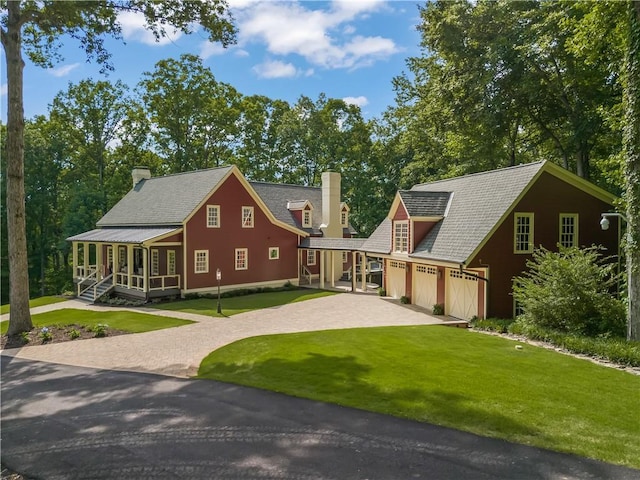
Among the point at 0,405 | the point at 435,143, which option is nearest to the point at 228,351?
the point at 0,405

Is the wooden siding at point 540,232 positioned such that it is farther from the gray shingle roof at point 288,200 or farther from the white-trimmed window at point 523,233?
the gray shingle roof at point 288,200

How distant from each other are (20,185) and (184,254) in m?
9.96

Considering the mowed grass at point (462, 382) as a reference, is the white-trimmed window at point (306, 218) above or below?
above

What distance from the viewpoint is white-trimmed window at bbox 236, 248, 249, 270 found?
87.7 ft

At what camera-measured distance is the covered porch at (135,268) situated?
75.2ft

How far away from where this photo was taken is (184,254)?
78.6 feet

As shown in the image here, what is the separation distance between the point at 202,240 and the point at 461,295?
49.1ft

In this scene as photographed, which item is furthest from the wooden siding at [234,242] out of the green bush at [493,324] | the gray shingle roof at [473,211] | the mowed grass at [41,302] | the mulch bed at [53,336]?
the green bush at [493,324]

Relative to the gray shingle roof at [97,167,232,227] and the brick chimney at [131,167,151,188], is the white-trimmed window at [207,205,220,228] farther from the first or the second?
the brick chimney at [131,167,151,188]

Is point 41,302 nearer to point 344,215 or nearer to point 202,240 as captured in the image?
point 202,240

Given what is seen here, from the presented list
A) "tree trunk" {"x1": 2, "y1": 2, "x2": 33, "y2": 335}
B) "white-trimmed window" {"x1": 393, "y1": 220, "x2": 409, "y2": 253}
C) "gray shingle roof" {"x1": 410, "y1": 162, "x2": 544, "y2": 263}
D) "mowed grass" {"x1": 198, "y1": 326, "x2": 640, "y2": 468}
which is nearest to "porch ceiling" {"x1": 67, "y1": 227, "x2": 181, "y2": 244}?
"tree trunk" {"x1": 2, "y1": 2, "x2": 33, "y2": 335}

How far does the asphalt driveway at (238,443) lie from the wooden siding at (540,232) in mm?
11227

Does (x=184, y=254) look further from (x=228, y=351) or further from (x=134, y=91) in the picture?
(x=134, y=91)

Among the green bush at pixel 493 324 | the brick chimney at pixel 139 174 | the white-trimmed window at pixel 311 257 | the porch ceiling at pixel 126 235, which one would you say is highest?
the brick chimney at pixel 139 174
